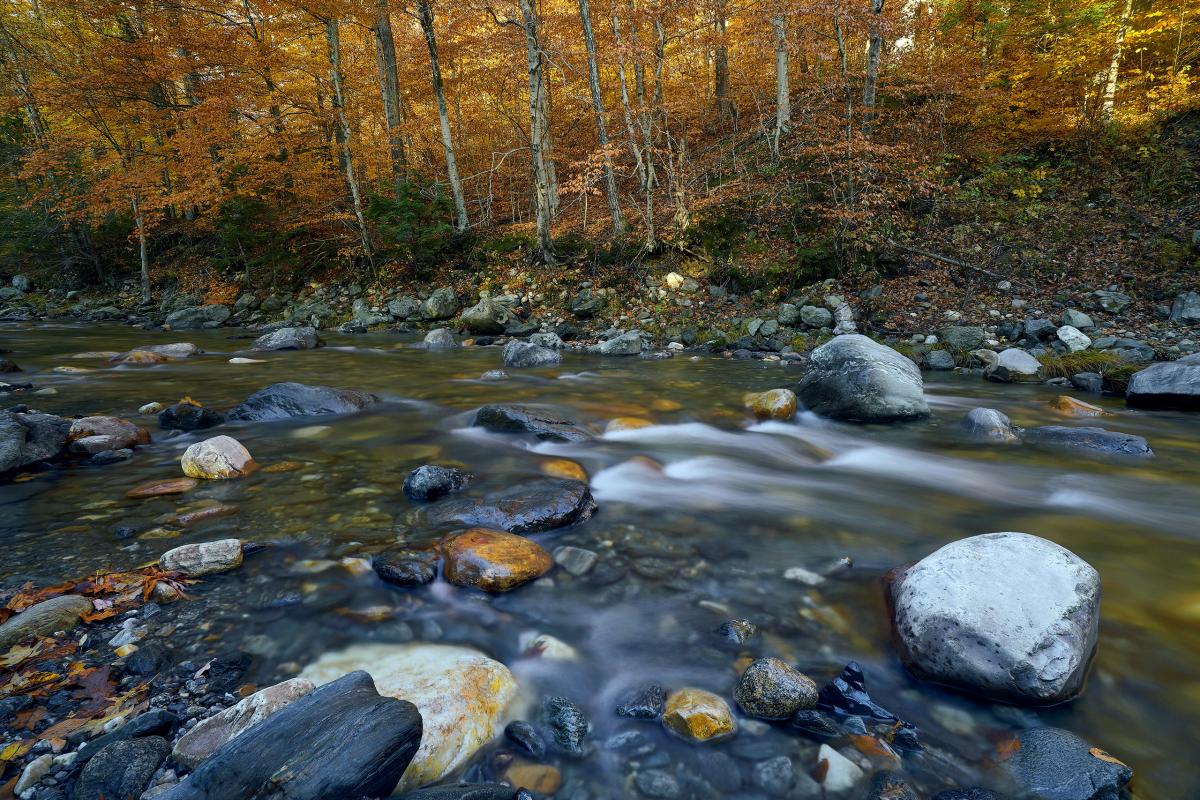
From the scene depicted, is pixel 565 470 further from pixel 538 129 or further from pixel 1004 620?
pixel 538 129

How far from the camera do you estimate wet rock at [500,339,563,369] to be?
9.95 m

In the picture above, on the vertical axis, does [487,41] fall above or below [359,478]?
above

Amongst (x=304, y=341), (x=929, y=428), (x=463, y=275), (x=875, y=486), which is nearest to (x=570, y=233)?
(x=463, y=275)

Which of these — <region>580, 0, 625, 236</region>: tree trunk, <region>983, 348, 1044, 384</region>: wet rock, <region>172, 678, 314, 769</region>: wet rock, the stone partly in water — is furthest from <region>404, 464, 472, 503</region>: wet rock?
<region>580, 0, 625, 236</region>: tree trunk

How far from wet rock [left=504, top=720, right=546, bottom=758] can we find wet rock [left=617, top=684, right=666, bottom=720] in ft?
1.13

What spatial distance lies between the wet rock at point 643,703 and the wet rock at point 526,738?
346 millimetres

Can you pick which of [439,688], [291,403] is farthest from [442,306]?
[439,688]

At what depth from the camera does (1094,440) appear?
17.7 feet

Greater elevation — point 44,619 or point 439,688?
point 44,619

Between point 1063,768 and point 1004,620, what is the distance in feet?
1.73

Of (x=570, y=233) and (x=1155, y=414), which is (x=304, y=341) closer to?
(x=570, y=233)

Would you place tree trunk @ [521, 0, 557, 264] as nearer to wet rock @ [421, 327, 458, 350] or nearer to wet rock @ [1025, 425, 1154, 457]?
wet rock @ [421, 327, 458, 350]

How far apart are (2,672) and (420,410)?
491 centimetres

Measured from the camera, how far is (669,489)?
4629 millimetres
